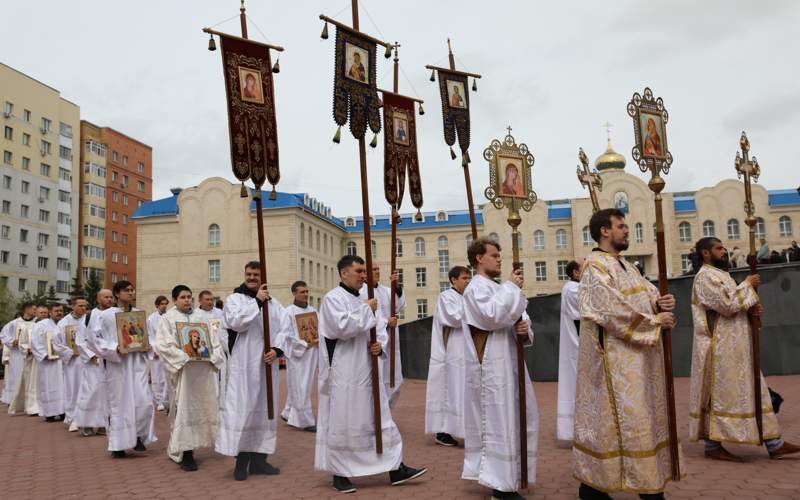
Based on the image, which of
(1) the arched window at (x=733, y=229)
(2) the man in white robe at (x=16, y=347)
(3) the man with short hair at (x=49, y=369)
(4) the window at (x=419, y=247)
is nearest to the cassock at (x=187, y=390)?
(3) the man with short hair at (x=49, y=369)

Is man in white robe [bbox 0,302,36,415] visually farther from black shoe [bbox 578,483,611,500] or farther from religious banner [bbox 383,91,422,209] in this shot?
black shoe [bbox 578,483,611,500]

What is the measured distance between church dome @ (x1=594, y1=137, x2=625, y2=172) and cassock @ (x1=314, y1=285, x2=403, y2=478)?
2201 inches

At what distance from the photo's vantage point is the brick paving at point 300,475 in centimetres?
561

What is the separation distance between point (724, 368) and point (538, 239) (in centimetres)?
4917

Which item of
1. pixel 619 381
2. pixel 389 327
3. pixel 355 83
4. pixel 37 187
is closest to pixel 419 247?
pixel 37 187

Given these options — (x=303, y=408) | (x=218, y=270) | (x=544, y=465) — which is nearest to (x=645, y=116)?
(x=544, y=465)

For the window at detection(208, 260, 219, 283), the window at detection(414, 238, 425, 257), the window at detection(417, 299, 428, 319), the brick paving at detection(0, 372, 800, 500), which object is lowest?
the brick paving at detection(0, 372, 800, 500)

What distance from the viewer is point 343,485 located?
584cm

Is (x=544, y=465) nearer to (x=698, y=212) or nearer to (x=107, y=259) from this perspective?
(x=698, y=212)

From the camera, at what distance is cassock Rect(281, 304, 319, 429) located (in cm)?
1020

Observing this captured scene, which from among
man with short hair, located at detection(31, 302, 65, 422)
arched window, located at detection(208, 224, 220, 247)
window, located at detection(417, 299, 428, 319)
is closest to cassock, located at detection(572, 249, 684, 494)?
man with short hair, located at detection(31, 302, 65, 422)

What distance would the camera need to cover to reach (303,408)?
1020cm

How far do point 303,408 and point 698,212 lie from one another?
1939 inches

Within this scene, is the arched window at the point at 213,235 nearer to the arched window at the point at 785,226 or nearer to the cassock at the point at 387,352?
the arched window at the point at 785,226
